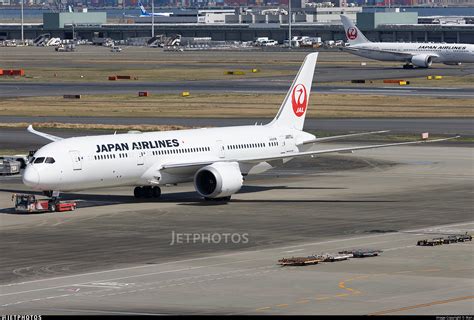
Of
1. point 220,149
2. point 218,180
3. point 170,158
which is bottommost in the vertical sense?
point 218,180

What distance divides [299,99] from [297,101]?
0.73ft

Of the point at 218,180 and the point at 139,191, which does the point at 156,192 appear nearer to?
the point at 139,191

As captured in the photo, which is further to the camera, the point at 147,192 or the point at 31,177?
the point at 147,192

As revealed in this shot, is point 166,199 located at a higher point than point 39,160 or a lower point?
lower

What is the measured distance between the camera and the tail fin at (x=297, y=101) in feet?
245

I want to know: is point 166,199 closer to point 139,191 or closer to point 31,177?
point 139,191

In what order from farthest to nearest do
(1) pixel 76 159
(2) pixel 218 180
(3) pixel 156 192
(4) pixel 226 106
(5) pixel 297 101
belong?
(4) pixel 226 106 → (5) pixel 297 101 → (3) pixel 156 192 → (2) pixel 218 180 → (1) pixel 76 159

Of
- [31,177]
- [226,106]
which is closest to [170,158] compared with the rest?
[31,177]

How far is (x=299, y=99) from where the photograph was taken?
75.7 m

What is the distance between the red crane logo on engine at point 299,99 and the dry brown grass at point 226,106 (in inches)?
1827

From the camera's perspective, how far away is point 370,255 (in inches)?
1909

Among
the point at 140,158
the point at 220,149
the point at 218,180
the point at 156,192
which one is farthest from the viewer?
the point at 220,149

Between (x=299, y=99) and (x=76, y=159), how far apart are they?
1775 centimetres

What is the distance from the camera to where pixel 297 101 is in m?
75.6
